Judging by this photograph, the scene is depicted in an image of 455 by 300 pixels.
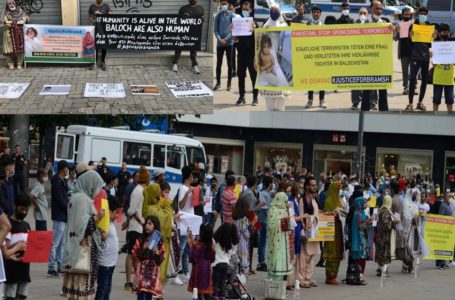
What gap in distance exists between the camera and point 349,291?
16.2 meters

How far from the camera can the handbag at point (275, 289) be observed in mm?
14844

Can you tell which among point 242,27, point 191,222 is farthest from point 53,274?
point 242,27

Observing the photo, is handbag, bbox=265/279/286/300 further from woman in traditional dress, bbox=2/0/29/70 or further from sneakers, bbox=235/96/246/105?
woman in traditional dress, bbox=2/0/29/70

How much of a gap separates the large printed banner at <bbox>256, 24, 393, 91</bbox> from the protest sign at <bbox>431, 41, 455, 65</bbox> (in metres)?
3.11

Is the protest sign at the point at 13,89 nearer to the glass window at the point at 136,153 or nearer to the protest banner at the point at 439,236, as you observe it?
the glass window at the point at 136,153

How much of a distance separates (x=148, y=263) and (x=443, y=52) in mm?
10136

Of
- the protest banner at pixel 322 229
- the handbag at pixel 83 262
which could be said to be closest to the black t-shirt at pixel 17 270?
the handbag at pixel 83 262

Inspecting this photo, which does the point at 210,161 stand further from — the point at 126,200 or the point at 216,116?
the point at 126,200

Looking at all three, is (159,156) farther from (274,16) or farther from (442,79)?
(274,16)

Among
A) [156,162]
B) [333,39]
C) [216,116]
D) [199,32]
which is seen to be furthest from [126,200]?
[216,116]

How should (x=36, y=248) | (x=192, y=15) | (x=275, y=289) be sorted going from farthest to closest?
1. (x=192, y=15)
2. (x=275, y=289)
3. (x=36, y=248)

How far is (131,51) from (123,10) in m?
2.47

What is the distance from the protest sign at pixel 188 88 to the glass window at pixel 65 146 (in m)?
7.35

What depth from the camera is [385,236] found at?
17.8m
